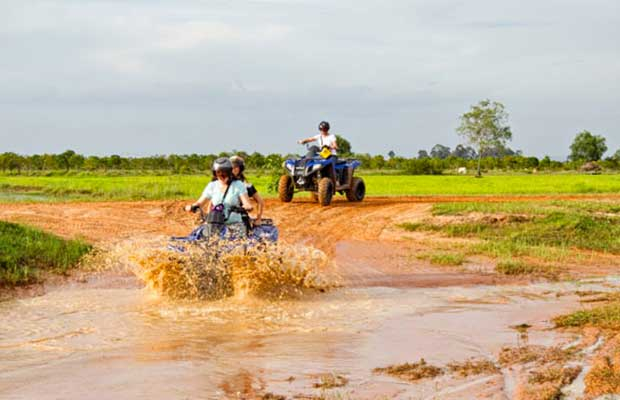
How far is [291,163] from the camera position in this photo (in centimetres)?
2062

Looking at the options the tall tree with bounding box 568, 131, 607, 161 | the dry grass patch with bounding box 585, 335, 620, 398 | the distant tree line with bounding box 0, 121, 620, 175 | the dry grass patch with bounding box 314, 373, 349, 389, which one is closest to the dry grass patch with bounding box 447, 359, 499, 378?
the dry grass patch with bounding box 585, 335, 620, 398

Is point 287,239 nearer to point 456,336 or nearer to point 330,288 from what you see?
point 330,288

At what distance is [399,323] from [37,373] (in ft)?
12.8

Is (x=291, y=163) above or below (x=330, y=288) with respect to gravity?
above

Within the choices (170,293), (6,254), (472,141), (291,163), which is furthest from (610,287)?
(472,141)

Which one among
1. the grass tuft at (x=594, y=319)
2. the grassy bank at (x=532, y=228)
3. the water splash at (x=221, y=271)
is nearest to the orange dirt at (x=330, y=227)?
the grassy bank at (x=532, y=228)

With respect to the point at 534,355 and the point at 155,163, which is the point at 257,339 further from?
the point at 155,163

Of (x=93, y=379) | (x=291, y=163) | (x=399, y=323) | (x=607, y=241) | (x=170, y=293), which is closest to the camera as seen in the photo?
(x=93, y=379)

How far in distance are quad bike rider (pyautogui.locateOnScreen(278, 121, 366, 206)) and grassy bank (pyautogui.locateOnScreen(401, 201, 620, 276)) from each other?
3134mm

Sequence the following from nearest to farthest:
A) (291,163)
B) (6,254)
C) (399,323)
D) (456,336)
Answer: (456,336) → (399,323) → (6,254) → (291,163)

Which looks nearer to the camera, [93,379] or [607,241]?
[93,379]

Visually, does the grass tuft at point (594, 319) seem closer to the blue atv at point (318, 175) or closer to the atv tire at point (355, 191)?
the blue atv at point (318, 175)

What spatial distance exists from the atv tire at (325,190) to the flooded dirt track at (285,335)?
6.05 metres

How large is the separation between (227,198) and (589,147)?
9711cm
